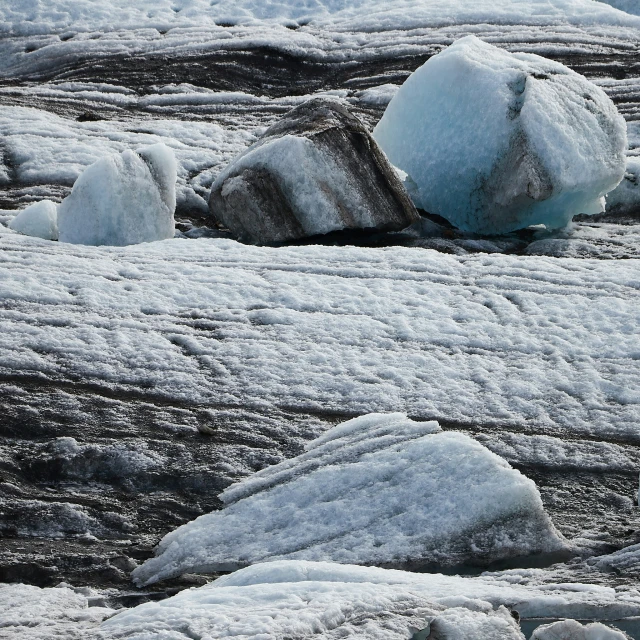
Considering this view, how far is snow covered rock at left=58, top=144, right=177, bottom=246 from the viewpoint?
14.9ft

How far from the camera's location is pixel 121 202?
4.54 meters

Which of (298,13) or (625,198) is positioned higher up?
(298,13)

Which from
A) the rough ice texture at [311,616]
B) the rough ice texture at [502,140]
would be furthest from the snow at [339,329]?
the rough ice texture at [311,616]

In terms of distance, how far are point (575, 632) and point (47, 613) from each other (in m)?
1.05

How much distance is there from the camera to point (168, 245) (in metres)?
4.48

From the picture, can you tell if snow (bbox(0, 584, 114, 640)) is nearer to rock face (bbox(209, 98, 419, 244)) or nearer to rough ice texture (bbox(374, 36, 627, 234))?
rock face (bbox(209, 98, 419, 244))

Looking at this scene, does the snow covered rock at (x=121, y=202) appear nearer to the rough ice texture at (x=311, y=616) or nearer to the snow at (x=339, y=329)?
the snow at (x=339, y=329)

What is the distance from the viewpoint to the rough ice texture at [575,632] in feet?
5.88

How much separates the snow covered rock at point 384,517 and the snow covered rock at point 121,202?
2205 millimetres

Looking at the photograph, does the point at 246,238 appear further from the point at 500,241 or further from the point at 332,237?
the point at 500,241

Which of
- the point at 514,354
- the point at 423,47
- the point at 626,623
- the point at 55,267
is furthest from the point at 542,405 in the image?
the point at 423,47

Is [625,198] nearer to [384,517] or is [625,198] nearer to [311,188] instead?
[311,188]

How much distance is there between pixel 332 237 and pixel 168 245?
0.84 meters

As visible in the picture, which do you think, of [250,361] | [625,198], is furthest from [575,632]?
[625,198]
